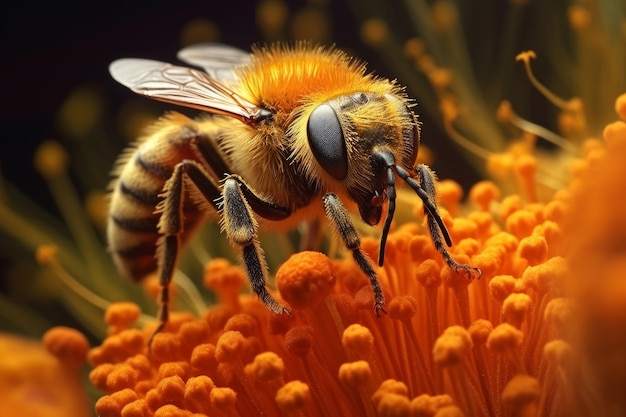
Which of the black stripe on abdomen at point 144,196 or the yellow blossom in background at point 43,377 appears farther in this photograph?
the black stripe on abdomen at point 144,196

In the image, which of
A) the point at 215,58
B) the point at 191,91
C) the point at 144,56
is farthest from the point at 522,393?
the point at 144,56

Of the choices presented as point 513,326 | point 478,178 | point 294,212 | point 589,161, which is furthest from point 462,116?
point 513,326

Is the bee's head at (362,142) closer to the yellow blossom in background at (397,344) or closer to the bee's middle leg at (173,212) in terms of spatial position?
the yellow blossom in background at (397,344)

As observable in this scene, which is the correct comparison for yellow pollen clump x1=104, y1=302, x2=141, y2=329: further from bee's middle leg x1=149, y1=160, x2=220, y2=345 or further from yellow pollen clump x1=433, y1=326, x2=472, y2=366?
yellow pollen clump x1=433, y1=326, x2=472, y2=366

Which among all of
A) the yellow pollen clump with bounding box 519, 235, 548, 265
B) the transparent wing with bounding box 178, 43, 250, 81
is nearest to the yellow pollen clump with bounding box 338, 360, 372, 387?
the yellow pollen clump with bounding box 519, 235, 548, 265

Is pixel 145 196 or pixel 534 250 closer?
pixel 534 250

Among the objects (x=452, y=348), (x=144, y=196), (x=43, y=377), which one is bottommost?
(x=43, y=377)

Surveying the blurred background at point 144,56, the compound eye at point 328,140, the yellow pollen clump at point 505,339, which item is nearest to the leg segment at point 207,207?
the compound eye at point 328,140

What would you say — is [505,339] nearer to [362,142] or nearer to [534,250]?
[534,250]
